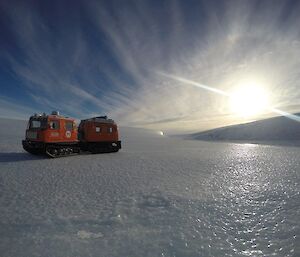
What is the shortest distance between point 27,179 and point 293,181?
34.5 ft

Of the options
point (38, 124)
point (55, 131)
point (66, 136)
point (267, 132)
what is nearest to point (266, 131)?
point (267, 132)

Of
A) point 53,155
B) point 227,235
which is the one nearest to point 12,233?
point 227,235

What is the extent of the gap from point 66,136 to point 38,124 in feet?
6.05

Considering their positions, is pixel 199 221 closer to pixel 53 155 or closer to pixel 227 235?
pixel 227 235

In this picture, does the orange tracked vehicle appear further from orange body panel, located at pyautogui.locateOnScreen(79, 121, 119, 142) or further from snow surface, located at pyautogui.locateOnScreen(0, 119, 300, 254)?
snow surface, located at pyautogui.locateOnScreen(0, 119, 300, 254)

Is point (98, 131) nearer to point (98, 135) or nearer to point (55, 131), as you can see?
point (98, 135)

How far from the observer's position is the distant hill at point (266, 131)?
46.5 meters

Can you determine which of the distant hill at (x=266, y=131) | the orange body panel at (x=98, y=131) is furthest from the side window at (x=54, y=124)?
the distant hill at (x=266, y=131)

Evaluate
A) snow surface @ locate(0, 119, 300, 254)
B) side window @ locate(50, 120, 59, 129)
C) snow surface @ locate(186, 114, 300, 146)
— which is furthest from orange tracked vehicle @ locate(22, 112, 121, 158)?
snow surface @ locate(186, 114, 300, 146)

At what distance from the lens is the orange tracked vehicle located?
43.7ft

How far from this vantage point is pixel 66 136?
1466 centimetres

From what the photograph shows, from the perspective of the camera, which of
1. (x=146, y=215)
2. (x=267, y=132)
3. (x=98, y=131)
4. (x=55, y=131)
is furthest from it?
(x=267, y=132)

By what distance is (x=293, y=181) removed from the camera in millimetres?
8883

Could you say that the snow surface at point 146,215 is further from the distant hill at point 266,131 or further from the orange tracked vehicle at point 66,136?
the distant hill at point 266,131
